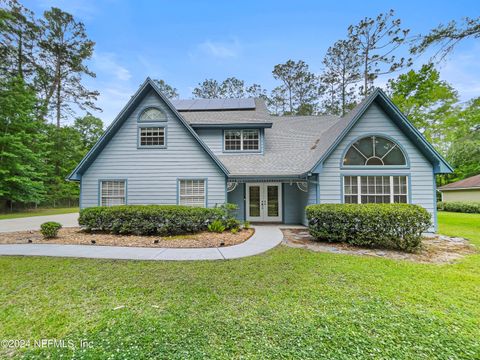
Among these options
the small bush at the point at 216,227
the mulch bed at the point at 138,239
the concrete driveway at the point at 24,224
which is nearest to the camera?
the mulch bed at the point at 138,239

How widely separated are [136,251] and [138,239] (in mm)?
1659

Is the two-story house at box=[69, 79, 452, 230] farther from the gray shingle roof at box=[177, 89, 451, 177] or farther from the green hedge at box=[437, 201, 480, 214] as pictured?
the green hedge at box=[437, 201, 480, 214]

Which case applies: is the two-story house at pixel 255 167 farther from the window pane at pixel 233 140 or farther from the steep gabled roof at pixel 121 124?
the window pane at pixel 233 140

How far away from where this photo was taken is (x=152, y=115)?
1091 cm

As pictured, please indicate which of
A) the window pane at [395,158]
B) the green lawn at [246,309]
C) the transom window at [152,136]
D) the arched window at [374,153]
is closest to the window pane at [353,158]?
the arched window at [374,153]

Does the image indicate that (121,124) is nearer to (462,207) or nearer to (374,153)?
(374,153)

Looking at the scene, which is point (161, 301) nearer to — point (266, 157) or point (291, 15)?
point (266, 157)

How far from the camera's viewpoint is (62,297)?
403 cm

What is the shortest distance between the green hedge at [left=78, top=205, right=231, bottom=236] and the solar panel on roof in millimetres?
8576

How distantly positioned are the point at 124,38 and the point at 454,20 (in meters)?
16.7

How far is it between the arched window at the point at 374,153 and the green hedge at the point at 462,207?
702 inches

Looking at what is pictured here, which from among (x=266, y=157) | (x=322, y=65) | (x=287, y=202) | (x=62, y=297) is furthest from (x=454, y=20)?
(x=322, y=65)

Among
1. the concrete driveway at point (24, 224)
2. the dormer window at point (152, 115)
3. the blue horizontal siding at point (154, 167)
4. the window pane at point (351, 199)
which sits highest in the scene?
the dormer window at point (152, 115)

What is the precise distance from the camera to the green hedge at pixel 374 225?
286 inches
